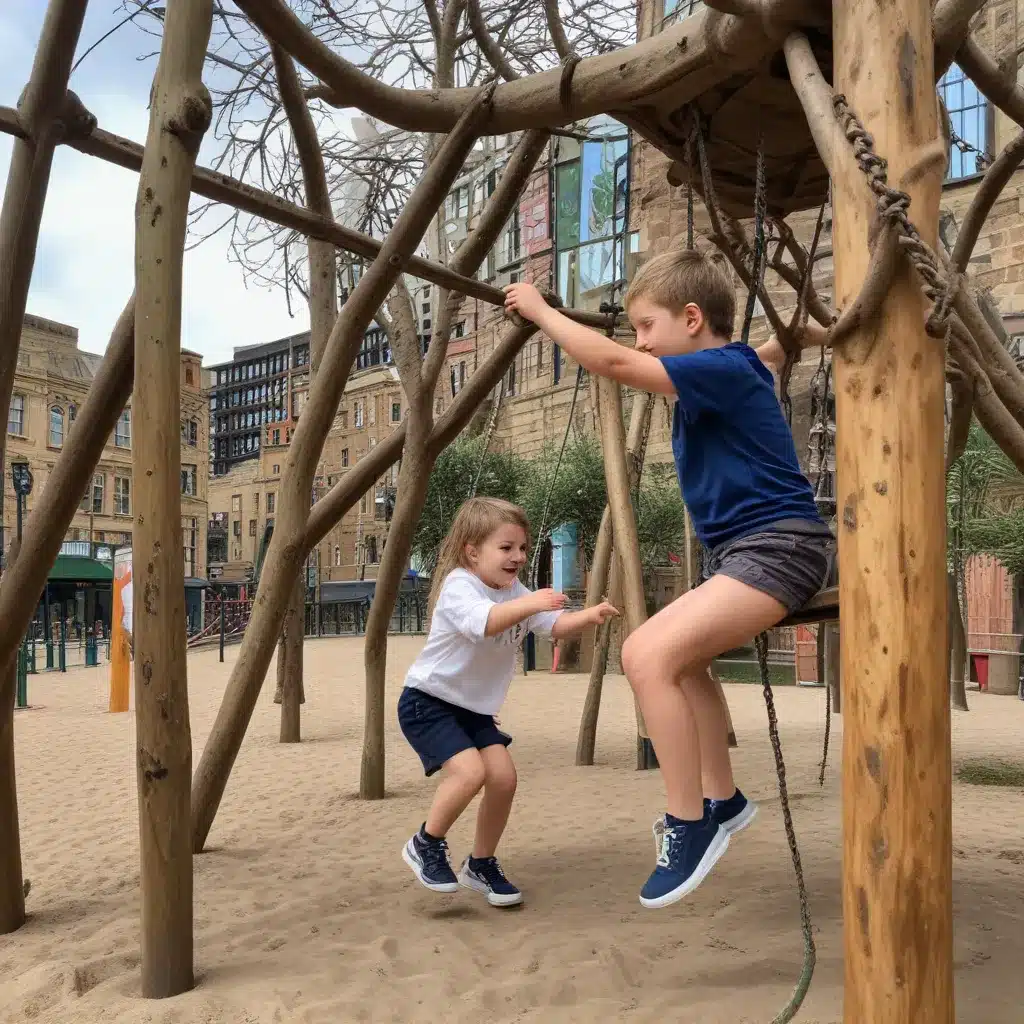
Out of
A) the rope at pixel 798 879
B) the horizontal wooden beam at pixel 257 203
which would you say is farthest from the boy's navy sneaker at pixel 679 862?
the horizontal wooden beam at pixel 257 203

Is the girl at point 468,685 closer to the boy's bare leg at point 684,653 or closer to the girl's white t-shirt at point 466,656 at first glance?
the girl's white t-shirt at point 466,656

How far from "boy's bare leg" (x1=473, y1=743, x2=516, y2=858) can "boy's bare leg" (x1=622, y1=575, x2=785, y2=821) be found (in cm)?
98

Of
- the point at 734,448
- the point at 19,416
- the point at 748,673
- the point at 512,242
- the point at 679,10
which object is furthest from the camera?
the point at 19,416

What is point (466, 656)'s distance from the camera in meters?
3.20

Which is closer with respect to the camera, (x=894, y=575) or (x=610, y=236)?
(x=894, y=575)

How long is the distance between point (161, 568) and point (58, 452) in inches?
1334

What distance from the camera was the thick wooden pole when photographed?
8.05 feet

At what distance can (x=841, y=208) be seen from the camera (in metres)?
1.96

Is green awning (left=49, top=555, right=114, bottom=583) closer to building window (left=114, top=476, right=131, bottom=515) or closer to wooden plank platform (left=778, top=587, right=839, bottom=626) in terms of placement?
building window (left=114, top=476, right=131, bottom=515)

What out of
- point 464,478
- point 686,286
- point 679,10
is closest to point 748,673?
point 464,478

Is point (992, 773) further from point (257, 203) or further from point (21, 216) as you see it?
point (21, 216)

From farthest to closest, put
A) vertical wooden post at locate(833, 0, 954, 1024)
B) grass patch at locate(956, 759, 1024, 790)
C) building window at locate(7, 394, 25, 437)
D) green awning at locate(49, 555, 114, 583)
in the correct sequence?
building window at locate(7, 394, 25, 437)
green awning at locate(49, 555, 114, 583)
grass patch at locate(956, 759, 1024, 790)
vertical wooden post at locate(833, 0, 954, 1024)

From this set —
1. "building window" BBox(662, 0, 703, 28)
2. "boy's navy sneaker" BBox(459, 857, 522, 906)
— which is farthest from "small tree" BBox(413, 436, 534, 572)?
"boy's navy sneaker" BBox(459, 857, 522, 906)

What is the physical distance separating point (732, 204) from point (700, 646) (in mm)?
2158
